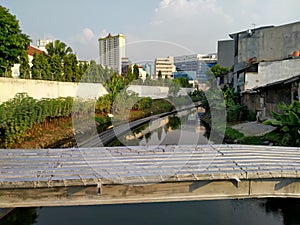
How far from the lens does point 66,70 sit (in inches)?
598

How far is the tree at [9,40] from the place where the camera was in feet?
34.5

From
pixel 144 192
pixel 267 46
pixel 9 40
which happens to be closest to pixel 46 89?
pixel 9 40

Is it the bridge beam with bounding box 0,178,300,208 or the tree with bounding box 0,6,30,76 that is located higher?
the tree with bounding box 0,6,30,76

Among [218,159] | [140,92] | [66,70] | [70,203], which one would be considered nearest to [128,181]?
[70,203]

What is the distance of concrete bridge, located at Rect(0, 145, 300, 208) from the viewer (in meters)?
2.97

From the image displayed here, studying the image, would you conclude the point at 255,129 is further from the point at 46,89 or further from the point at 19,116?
the point at 46,89

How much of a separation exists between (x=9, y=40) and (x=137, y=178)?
9893 mm

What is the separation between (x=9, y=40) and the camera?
10.6 meters

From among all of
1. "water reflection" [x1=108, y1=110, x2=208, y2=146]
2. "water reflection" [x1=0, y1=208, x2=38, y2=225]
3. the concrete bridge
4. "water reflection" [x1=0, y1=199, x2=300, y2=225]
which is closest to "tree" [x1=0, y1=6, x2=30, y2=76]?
"water reflection" [x1=108, y1=110, x2=208, y2=146]

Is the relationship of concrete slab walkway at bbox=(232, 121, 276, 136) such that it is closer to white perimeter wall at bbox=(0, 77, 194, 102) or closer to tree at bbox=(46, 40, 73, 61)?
white perimeter wall at bbox=(0, 77, 194, 102)

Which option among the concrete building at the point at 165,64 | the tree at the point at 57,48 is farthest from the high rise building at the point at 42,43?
the concrete building at the point at 165,64

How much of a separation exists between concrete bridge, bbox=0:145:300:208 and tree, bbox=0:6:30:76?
324 inches

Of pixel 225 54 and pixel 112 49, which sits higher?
pixel 225 54

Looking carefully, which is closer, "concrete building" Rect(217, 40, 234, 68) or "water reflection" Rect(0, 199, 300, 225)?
"water reflection" Rect(0, 199, 300, 225)
